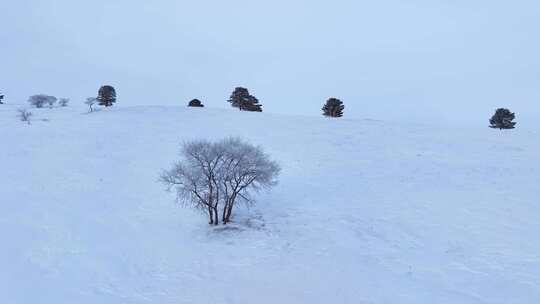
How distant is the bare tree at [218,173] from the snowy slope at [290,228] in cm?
145

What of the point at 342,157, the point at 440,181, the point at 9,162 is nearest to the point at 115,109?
the point at 9,162

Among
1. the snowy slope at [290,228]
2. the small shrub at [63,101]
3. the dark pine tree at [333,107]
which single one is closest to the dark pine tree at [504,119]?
the snowy slope at [290,228]

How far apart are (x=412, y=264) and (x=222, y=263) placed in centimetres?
910

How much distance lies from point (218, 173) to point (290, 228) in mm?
5316

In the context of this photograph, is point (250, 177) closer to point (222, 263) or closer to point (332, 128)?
point (222, 263)

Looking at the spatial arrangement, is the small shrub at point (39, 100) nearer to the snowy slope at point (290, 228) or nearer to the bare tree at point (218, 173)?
the snowy slope at point (290, 228)

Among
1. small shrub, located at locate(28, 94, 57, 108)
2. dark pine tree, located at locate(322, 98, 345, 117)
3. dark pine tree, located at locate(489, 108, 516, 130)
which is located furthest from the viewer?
small shrub, located at locate(28, 94, 57, 108)

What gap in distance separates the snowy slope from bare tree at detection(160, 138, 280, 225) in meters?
1.45

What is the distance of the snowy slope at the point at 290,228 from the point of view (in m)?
19.1

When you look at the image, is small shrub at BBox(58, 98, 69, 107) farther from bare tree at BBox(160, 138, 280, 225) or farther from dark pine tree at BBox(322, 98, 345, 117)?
bare tree at BBox(160, 138, 280, 225)

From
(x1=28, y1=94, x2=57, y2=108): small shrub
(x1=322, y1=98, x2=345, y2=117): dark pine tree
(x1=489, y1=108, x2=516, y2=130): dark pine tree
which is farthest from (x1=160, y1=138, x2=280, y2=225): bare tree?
(x1=28, y1=94, x2=57, y2=108): small shrub

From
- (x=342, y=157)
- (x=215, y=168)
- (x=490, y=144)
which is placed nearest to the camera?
(x=215, y=168)

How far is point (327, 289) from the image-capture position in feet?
63.5

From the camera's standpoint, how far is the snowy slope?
62.8 feet
